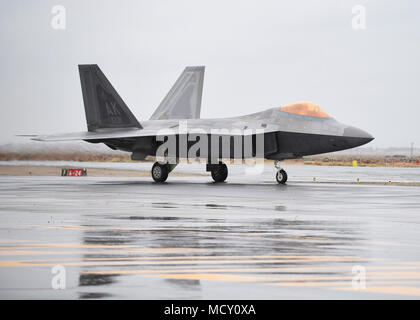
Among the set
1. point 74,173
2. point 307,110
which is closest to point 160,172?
point 307,110

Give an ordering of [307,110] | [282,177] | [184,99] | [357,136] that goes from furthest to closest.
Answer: [184,99]
[282,177]
[307,110]
[357,136]

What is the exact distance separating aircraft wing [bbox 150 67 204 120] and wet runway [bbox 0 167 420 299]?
61.1 ft

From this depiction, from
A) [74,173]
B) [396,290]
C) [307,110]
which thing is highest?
[307,110]

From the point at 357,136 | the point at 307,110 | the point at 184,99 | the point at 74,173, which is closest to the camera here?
the point at 357,136

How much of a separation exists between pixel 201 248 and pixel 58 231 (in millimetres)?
2812

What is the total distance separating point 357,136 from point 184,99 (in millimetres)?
12432

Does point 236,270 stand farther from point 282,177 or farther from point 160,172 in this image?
point 160,172

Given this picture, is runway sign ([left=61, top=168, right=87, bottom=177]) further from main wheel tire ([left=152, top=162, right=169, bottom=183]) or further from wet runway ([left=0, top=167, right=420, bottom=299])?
wet runway ([left=0, top=167, right=420, bottom=299])

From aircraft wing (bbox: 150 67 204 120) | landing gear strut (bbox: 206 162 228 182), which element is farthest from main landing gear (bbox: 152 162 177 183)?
aircraft wing (bbox: 150 67 204 120)

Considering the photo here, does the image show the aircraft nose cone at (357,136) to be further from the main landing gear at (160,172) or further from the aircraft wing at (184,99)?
the aircraft wing at (184,99)

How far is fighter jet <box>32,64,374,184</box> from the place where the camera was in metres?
25.0

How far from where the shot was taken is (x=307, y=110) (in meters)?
25.3

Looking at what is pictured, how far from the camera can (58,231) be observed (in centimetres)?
1059

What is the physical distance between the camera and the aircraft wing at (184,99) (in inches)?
1366
